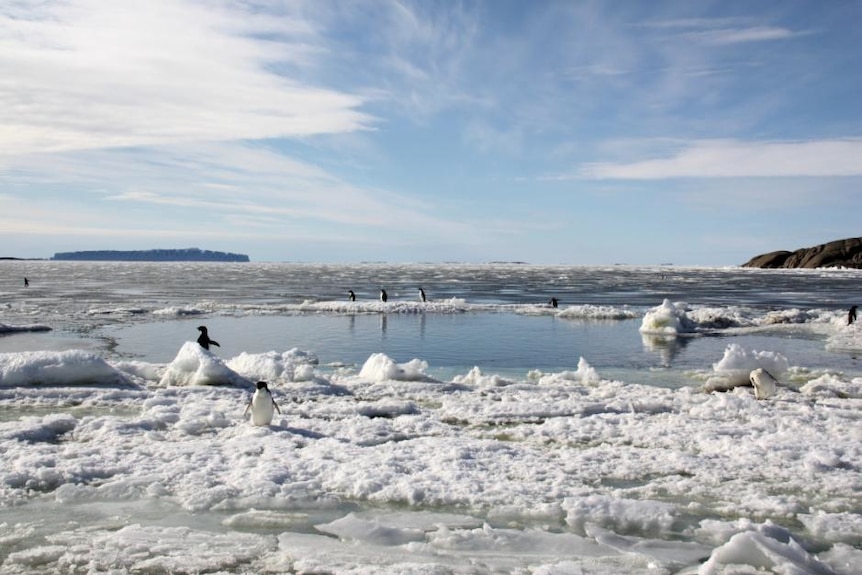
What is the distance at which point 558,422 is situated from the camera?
10.4 meters

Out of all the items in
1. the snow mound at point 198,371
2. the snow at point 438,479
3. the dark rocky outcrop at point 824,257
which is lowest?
the snow at point 438,479

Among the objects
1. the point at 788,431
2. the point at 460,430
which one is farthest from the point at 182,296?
the point at 788,431

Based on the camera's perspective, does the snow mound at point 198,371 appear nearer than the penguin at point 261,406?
No

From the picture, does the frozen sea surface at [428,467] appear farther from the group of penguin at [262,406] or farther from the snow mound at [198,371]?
the group of penguin at [262,406]

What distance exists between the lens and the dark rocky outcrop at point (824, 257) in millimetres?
126188

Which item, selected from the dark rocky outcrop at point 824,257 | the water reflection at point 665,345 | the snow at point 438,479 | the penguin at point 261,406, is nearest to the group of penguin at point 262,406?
the penguin at point 261,406

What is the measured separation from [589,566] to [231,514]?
354cm

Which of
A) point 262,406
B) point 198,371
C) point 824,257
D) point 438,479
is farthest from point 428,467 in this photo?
point 824,257

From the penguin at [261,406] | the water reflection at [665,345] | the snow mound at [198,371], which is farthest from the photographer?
the water reflection at [665,345]

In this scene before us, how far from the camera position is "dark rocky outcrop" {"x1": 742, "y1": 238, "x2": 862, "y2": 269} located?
126188 mm

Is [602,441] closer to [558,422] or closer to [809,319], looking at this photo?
[558,422]

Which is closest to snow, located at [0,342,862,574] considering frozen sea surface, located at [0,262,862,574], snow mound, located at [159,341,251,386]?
frozen sea surface, located at [0,262,862,574]

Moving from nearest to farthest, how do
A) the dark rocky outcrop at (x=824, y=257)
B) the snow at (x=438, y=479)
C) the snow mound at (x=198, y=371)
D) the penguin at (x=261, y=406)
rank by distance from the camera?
the snow at (x=438, y=479)
the penguin at (x=261, y=406)
the snow mound at (x=198, y=371)
the dark rocky outcrop at (x=824, y=257)

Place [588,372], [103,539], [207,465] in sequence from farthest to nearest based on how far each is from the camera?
[588,372] → [207,465] → [103,539]
